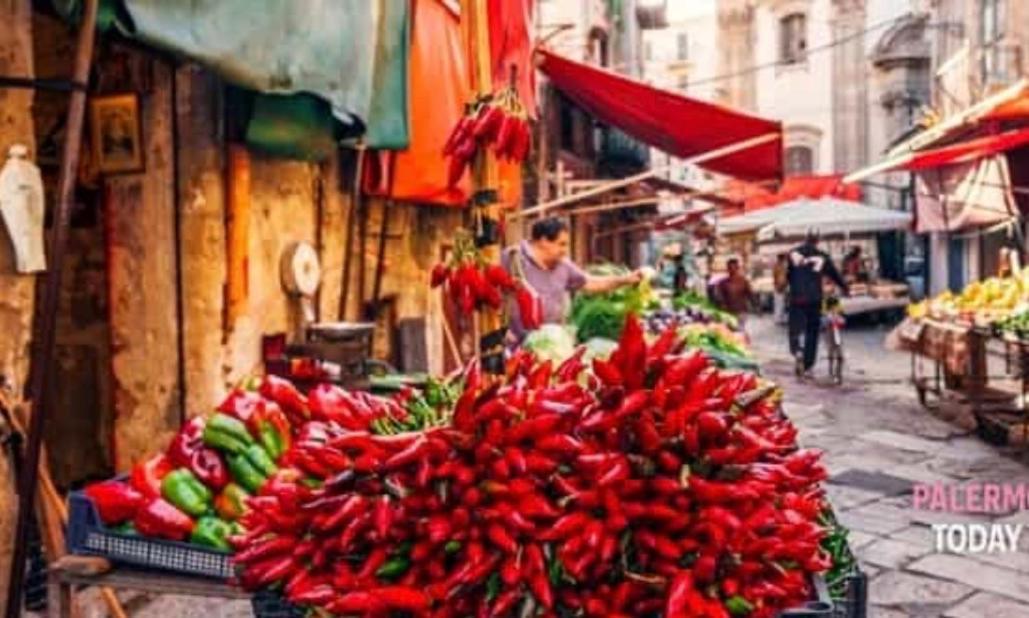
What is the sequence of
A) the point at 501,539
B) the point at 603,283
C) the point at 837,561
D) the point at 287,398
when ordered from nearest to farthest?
the point at 501,539 → the point at 837,561 → the point at 287,398 → the point at 603,283

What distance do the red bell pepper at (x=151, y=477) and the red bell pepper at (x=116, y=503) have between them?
2cm

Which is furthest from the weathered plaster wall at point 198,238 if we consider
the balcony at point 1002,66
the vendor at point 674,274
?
the balcony at point 1002,66

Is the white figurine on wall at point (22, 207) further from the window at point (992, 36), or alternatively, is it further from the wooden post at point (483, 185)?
the window at point (992, 36)

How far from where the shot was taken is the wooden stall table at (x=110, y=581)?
3109 millimetres

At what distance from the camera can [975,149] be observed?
1109 cm

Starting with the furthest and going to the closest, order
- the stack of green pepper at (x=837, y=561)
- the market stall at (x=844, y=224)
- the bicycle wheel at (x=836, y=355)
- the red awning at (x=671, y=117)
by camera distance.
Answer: the market stall at (x=844, y=224)
the bicycle wheel at (x=836, y=355)
the red awning at (x=671, y=117)
the stack of green pepper at (x=837, y=561)

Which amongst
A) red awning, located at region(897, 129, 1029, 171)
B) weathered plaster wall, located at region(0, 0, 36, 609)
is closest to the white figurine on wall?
weathered plaster wall, located at region(0, 0, 36, 609)

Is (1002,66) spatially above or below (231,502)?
above

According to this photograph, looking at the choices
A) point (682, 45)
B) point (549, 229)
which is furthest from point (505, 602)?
point (682, 45)

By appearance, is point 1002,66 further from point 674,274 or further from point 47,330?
point 47,330

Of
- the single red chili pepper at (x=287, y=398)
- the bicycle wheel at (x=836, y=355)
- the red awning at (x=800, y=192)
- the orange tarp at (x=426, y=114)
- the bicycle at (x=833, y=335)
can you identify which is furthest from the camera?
the red awning at (x=800, y=192)

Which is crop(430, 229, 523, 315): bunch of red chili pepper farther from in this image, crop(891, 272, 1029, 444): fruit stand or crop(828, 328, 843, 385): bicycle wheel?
crop(828, 328, 843, 385): bicycle wheel

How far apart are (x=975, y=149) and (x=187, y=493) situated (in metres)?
10.1

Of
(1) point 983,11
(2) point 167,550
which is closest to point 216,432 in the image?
(2) point 167,550
